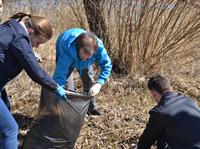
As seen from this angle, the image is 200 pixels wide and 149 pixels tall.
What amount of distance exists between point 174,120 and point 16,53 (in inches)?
49.5

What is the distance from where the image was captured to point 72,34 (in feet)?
13.9

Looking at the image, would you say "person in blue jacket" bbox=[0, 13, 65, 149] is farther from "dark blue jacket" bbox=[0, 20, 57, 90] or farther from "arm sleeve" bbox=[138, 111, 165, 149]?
"arm sleeve" bbox=[138, 111, 165, 149]

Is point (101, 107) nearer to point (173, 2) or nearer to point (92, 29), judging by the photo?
point (92, 29)

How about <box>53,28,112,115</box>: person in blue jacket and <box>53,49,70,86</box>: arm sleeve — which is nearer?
<box>53,28,112,115</box>: person in blue jacket

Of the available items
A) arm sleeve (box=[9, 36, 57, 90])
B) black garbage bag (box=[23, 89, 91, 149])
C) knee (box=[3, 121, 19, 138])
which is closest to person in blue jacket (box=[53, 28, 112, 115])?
black garbage bag (box=[23, 89, 91, 149])

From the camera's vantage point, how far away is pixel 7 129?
361 cm

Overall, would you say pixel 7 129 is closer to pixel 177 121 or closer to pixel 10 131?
pixel 10 131

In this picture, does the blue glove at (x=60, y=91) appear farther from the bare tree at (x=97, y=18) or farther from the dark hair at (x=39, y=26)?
the bare tree at (x=97, y=18)

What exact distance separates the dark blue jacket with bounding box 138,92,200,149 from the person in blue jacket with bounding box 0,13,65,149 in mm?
855

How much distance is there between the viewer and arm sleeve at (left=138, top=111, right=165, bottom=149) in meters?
3.56

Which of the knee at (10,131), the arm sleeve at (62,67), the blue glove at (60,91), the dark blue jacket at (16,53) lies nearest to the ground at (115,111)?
the arm sleeve at (62,67)

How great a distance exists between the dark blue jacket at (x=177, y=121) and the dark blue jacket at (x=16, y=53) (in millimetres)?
919

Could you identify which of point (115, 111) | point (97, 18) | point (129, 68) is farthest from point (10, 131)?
point (129, 68)

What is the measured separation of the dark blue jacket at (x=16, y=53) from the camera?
340cm
